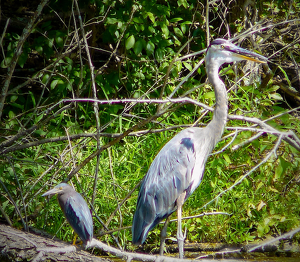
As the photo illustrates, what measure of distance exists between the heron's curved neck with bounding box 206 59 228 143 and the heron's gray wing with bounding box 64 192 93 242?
50.7 inches

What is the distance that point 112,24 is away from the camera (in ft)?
15.2

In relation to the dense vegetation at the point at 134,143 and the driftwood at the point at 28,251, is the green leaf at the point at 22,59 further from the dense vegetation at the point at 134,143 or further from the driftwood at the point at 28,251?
the driftwood at the point at 28,251

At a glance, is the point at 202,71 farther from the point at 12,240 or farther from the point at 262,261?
the point at 12,240

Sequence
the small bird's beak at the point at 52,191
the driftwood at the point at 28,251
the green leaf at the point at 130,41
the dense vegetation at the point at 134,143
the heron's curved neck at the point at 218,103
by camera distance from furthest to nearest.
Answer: the green leaf at the point at 130,41 < the dense vegetation at the point at 134,143 < the small bird's beak at the point at 52,191 < the heron's curved neck at the point at 218,103 < the driftwood at the point at 28,251

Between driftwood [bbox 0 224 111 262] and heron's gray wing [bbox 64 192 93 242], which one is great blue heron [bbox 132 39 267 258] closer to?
heron's gray wing [bbox 64 192 93 242]

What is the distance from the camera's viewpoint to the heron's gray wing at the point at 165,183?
3.46 m

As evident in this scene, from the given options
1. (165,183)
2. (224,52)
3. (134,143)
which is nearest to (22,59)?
(134,143)

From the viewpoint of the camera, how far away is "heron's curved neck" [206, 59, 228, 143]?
3250mm

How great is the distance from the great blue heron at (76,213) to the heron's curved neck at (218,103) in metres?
1.29

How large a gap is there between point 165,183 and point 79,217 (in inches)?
31.1

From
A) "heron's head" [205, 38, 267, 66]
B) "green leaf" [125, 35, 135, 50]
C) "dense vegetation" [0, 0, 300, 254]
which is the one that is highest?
"heron's head" [205, 38, 267, 66]

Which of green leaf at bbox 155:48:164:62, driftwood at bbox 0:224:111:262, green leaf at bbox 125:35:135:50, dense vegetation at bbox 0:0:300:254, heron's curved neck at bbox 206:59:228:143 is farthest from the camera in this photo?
green leaf at bbox 155:48:164:62

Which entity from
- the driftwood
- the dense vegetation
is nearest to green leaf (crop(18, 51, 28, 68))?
the dense vegetation

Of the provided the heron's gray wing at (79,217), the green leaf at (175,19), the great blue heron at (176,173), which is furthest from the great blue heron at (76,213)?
the green leaf at (175,19)
